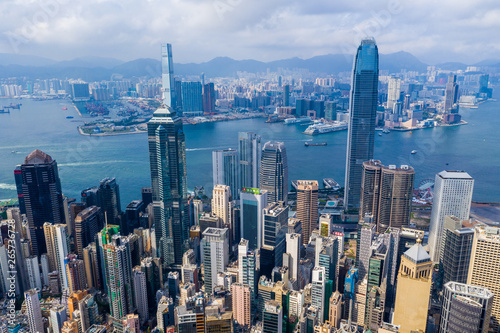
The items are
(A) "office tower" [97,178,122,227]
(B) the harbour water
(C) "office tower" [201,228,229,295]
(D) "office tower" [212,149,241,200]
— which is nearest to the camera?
(C) "office tower" [201,228,229,295]

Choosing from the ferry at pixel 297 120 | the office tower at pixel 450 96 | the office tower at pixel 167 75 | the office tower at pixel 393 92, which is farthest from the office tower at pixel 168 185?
→ the office tower at pixel 450 96

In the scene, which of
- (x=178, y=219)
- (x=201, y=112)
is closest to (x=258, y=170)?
(x=178, y=219)

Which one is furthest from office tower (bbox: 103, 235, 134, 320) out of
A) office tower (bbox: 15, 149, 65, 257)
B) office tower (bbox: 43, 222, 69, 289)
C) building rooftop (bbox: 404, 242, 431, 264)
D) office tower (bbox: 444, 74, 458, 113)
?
office tower (bbox: 444, 74, 458, 113)

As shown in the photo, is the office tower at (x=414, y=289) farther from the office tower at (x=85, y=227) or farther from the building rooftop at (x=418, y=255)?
the office tower at (x=85, y=227)

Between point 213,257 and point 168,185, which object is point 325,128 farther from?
point 213,257

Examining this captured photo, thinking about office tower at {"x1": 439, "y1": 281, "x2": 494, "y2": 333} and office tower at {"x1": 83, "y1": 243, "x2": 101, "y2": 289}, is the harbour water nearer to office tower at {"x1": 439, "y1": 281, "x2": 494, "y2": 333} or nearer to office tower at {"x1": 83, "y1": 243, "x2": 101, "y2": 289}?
office tower at {"x1": 83, "y1": 243, "x2": 101, "y2": 289}

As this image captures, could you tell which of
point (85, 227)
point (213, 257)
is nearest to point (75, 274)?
point (85, 227)
